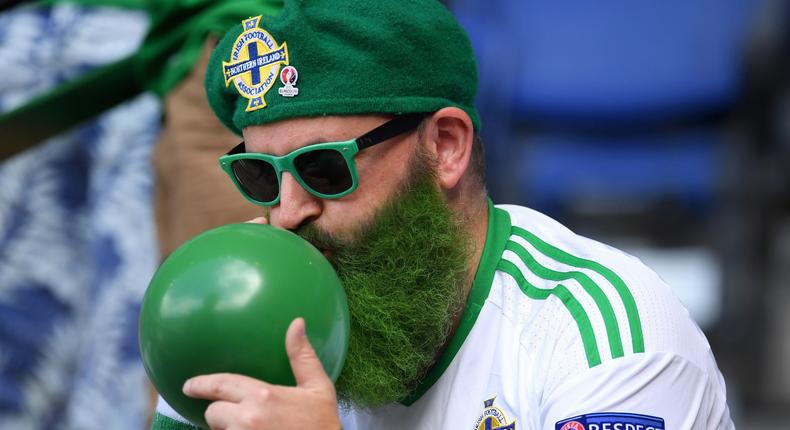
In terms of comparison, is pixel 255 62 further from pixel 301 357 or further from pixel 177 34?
pixel 177 34

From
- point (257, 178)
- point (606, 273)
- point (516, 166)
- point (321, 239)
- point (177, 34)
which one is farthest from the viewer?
point (516, 166)

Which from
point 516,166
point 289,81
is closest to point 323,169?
point 289,81

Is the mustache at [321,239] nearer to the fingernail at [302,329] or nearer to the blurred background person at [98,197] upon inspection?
the fingernail at [302,329]

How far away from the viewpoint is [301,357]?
2088 millimetres

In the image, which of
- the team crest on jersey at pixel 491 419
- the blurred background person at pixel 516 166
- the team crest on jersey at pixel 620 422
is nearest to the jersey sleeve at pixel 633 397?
the team crest on jersey at pixel 620 422

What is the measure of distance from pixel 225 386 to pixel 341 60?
0.91 meters

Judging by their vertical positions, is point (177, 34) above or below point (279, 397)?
above

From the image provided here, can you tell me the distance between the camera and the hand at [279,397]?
2014 mm

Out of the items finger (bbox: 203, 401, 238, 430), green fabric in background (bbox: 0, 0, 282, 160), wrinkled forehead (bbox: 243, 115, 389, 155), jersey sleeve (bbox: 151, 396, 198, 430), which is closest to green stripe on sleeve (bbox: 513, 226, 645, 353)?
wrinkled forehead (bbox: 243, 115, 389, 155)

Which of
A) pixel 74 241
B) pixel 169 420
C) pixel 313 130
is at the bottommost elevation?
pixel 74 241

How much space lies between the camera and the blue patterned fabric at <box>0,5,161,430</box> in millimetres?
3898

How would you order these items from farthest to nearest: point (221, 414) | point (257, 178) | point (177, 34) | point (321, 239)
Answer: point (177, 34) < point (257, 178) < point (321, 239) < point (221, 414)

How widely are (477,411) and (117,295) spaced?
6.00 feet

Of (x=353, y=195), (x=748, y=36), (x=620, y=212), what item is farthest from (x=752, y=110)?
(x=353, y=195)
